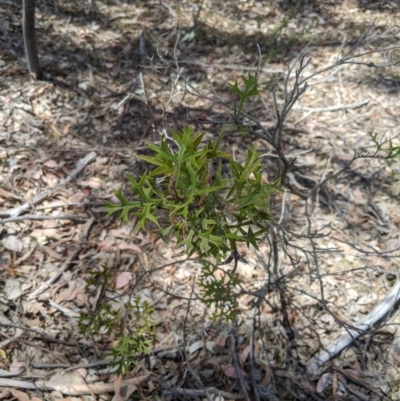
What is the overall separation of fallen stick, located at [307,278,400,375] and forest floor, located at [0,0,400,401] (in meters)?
0.03

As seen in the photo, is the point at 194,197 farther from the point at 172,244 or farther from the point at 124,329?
the point at 172,244

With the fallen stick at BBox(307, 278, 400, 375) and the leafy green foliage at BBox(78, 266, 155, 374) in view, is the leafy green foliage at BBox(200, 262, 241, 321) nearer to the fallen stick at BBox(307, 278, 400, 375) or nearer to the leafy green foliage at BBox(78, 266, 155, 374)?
the leafy green foliage at BBox(78, 266, 155, 374)

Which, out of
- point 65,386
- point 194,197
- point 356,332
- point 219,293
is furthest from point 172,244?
point 194,197

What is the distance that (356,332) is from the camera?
248cm

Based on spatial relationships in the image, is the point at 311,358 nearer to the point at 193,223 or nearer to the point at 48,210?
the point at 193,223

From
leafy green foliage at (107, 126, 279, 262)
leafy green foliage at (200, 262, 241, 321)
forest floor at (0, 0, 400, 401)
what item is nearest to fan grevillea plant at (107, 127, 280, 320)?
leafy green foliage at (107, 126, 279, 262)

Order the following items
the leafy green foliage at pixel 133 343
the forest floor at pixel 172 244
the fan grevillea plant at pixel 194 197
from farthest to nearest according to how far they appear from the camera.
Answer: the forest floor at pixel 172 244
the leafy green foliage at pixel 133 343
the fan grevillea plant at pixel 194 197

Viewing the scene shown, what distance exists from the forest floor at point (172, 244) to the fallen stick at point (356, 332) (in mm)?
35

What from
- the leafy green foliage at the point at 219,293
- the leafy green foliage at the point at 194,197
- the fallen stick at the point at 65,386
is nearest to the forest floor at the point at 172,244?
the fallen stick at the point at 65,386

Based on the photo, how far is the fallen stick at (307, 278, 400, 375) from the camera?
244 centimetres

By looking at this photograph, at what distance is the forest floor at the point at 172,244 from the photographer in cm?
234

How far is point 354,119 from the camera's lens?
141 inches

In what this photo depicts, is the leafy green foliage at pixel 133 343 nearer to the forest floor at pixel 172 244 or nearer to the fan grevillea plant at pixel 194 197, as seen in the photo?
the forest floor at pixel 172 244

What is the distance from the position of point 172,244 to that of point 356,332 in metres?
1.15
